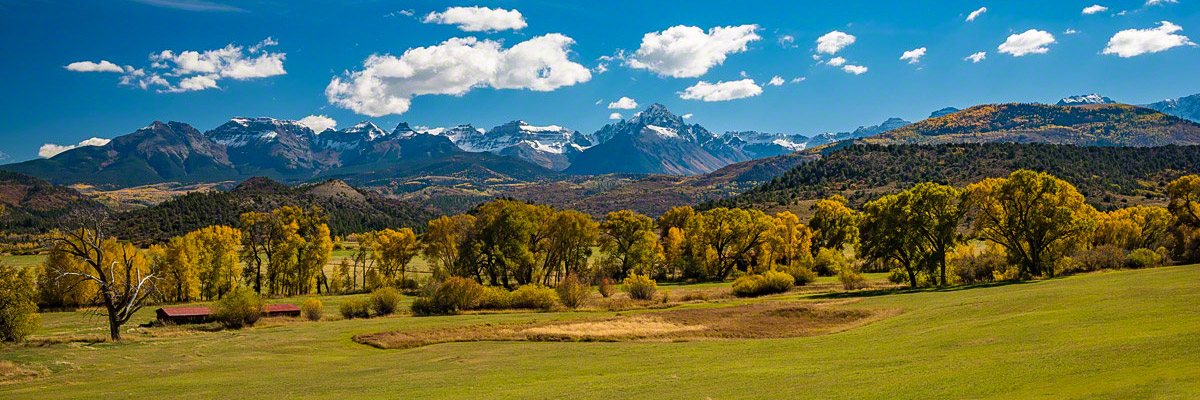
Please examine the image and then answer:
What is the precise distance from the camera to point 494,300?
6712 cm

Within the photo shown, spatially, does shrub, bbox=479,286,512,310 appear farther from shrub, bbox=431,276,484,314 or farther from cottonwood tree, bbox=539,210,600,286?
cottonwood tree, bbox=539,210,600,286

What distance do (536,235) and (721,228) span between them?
28615mm

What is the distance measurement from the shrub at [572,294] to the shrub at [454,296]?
9.56m

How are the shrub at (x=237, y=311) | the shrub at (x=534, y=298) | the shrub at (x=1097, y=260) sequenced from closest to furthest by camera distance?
1. the shrub at (x=237, y=311)
2. the shrub at (x=1097, y=260)
3. the shrub at (x=534, y=298)

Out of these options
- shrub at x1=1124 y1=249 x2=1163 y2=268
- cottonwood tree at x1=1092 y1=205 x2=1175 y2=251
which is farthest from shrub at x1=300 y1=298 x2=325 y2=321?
cottonwood tree at x1=1092 y1=205 x2=1175 y2=251

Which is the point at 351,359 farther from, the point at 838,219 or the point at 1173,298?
the point at 838,219

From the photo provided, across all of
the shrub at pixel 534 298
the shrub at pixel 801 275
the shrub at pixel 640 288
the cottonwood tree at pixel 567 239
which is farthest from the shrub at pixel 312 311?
the shrub at pixel 801 275

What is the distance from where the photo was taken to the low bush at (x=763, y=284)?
232 ft

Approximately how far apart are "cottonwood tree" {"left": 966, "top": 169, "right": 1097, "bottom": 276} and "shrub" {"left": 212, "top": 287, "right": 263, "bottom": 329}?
6642 cm

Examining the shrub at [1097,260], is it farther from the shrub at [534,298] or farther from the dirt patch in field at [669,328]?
the shrub at [534,298]

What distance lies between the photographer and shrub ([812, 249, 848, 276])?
8950 cm

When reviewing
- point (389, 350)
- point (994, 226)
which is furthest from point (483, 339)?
point (994, 226)

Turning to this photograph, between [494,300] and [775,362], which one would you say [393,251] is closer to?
[494,300]

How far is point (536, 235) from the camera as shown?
86188 millimetres
